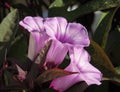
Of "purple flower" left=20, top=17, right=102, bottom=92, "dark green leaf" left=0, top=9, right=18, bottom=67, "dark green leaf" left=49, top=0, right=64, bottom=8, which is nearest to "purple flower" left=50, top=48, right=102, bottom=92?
"purple flower" left=20, top=17, right=102, bottom=92

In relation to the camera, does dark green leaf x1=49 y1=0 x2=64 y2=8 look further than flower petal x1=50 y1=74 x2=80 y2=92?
Yes

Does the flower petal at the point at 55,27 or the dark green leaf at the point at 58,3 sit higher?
the flower petal at the point at 55,27

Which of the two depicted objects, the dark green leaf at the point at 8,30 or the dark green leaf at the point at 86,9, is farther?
the dark green leaf at the point at 86,9

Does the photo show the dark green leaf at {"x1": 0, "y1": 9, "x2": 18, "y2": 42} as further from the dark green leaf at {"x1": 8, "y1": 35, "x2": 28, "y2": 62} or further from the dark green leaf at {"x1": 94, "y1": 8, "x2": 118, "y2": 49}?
the dark green leaf at {"x1": 94, "y1": 8, "x2": 118, "y2": 49}

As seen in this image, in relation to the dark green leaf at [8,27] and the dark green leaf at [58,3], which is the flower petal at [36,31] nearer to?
the dark green leaf at [8,27]

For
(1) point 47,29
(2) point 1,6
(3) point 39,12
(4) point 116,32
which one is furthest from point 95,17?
(1) point 47,29

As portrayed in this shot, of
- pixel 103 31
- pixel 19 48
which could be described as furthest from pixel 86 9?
pixel 19 48

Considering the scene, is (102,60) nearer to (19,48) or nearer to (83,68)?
(83,68)

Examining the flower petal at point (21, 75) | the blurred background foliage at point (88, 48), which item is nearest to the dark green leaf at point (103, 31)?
the blurred background foliage at point (88, 48)
